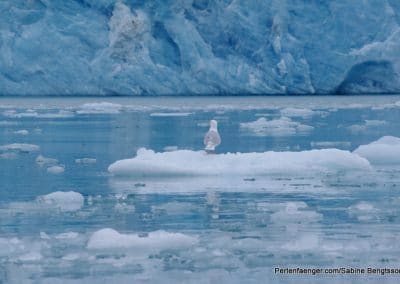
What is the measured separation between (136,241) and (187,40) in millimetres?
17402

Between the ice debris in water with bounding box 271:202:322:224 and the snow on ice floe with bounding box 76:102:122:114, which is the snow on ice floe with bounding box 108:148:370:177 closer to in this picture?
the ice debris in water with bounding box 271:202:322:224

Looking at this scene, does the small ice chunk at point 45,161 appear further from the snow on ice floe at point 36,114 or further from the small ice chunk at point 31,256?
the snow on ice floe at point 36,114

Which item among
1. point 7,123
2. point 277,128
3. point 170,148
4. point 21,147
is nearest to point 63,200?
point 170,148

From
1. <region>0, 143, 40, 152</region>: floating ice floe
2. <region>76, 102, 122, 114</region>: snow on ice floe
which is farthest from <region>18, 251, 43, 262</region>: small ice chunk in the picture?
<region>76, 102, 122, 114</region>: snow on ice floe

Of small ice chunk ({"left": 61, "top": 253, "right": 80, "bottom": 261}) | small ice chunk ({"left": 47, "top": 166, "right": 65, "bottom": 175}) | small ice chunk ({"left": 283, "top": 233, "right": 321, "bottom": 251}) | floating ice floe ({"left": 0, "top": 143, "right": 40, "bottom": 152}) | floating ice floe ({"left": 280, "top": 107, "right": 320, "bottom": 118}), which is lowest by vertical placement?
small ice chunk ({"left": 61, "top": 253, "right": 80, "bottom": 261})

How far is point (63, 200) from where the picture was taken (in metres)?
6.93

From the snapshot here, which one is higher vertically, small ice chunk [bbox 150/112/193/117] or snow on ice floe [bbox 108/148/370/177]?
small ice chunk [bbox 150/112/193/117]

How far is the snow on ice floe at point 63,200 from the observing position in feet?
22.2

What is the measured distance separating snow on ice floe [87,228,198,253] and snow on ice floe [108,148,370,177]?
2958 millimetres

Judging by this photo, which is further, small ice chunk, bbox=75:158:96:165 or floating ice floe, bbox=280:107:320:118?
floating ice floe, bbox=280:107:320:118

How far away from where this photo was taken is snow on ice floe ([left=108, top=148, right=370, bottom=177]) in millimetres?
8320

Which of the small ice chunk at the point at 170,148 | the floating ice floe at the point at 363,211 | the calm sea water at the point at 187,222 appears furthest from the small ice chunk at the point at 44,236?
the small ice chunk at the point at 170,148

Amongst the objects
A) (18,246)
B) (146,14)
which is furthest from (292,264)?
(146,14)

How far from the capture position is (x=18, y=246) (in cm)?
526
